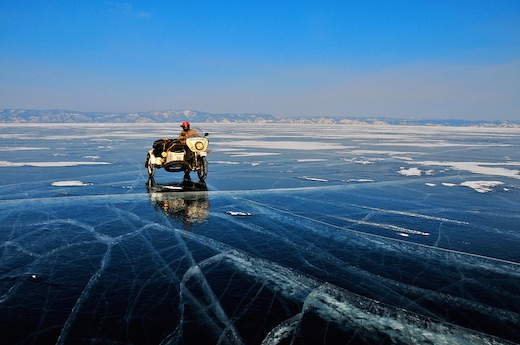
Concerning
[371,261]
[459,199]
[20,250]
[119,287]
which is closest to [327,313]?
[371,261]

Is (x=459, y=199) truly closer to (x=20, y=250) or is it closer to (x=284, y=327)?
(x=284, y=327)

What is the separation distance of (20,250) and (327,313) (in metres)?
4.86

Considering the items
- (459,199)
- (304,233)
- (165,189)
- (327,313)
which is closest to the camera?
(327,313)

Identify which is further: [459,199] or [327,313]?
[459,199]

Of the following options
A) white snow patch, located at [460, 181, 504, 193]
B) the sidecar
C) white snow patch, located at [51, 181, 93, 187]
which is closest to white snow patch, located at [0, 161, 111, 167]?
white snow patch, located at [51, 181, 93, 187]

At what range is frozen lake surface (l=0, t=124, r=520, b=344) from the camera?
3.66 metres

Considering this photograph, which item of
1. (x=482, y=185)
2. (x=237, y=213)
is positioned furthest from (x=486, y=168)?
(x=237, y=213)

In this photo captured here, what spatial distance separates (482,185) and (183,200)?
981cm

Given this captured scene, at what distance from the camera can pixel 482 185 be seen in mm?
12195

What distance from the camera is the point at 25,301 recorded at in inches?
162

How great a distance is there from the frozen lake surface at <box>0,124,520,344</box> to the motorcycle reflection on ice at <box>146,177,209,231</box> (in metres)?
0.08

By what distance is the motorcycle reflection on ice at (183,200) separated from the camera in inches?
318

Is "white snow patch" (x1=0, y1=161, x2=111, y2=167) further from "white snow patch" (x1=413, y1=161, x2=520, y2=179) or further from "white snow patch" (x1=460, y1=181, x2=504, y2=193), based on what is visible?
"white snow patch" (x1=413, y1=161, x2=520, y2=179)

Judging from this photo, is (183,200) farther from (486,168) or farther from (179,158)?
(486,168)
